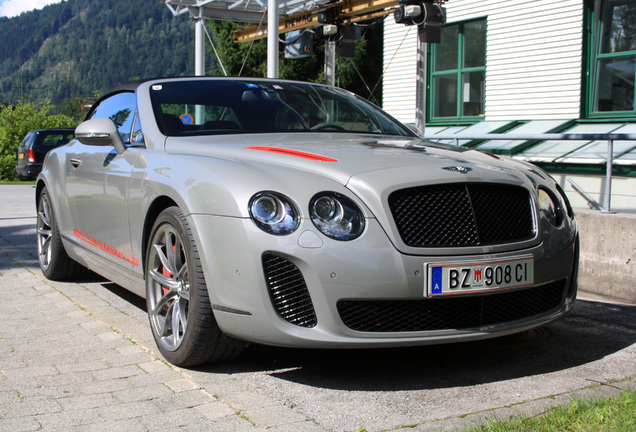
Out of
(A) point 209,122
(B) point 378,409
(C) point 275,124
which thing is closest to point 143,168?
(A) point 209,122

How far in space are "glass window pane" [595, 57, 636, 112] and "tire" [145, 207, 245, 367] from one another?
33.7 feet

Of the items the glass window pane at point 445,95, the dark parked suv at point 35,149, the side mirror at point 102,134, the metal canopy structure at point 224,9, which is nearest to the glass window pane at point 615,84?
the glass window pane at point 445,95

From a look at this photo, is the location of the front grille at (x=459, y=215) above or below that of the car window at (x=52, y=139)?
above

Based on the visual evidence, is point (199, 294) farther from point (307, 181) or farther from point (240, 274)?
point (307, 181)

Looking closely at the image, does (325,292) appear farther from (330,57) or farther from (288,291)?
(330,57)

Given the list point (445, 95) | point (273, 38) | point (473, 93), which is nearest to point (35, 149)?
point (273, 38)

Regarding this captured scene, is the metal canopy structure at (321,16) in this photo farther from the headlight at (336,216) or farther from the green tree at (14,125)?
the green tree at (14,125)

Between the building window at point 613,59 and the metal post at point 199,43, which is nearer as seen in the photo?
the building window at point 613,59

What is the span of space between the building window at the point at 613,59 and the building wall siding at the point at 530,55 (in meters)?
0.26

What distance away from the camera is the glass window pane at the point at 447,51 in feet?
50.4

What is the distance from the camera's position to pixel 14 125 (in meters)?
26.0

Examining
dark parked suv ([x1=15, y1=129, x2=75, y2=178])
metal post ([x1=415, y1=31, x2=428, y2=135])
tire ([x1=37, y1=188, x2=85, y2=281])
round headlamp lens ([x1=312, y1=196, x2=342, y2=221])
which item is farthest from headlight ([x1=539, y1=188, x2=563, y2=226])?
dark parked suv ([x1=15, y1=129, x2=75, y2=178])

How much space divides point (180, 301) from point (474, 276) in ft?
4.91

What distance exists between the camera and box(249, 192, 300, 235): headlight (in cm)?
318
